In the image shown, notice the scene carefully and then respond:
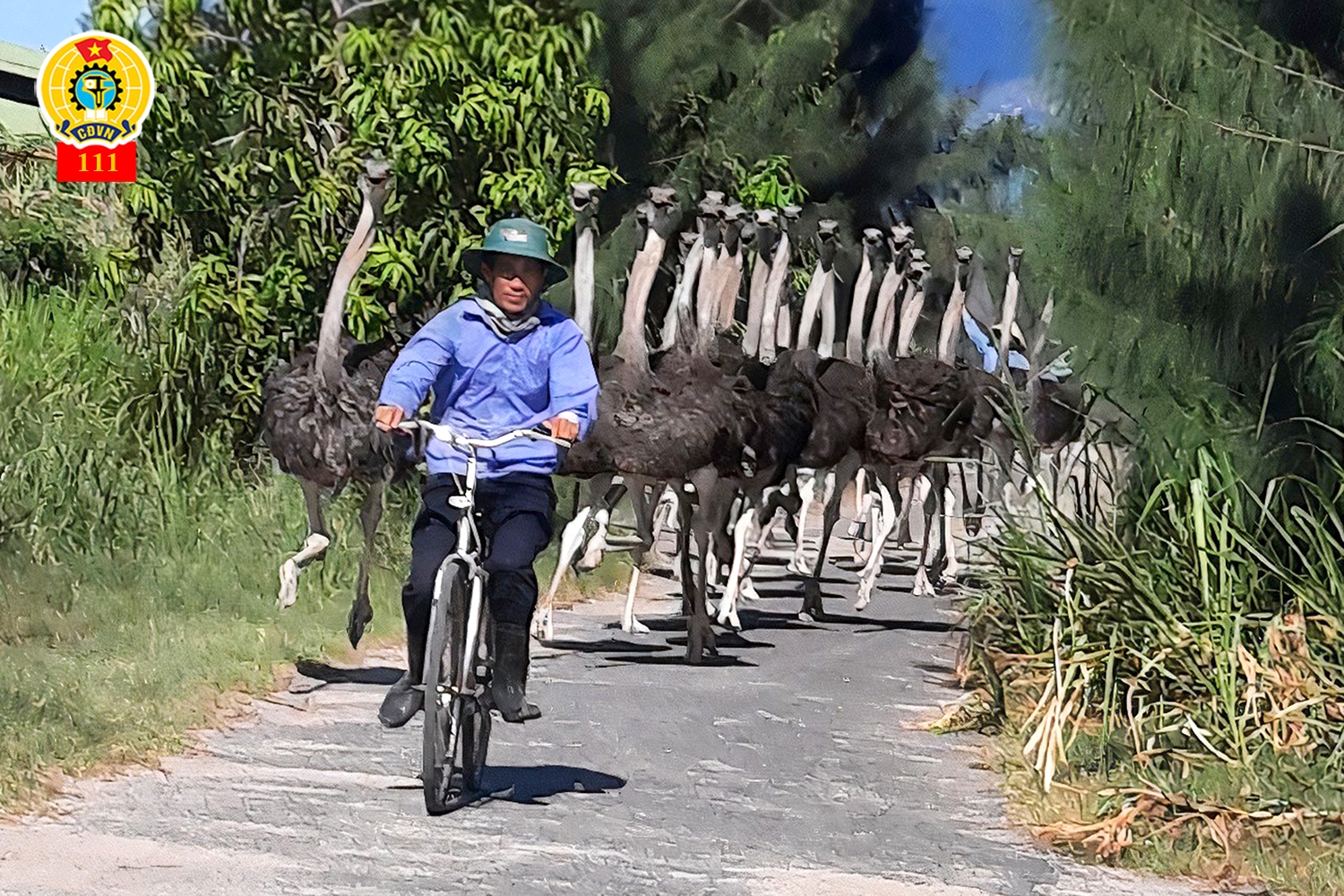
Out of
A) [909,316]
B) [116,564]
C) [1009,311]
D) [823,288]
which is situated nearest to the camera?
[116,564]

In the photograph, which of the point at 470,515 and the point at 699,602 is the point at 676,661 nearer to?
the point at 699,602

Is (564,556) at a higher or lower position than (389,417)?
lower

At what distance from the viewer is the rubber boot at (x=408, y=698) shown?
8.17 m

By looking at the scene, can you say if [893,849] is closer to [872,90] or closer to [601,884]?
[601,884]

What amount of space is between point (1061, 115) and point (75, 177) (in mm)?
10388

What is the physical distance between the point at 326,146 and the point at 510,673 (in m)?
9.28

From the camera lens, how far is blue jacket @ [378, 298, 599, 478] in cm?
857

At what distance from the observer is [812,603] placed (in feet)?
51.4

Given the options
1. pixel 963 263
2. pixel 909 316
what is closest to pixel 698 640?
pixel 909 316

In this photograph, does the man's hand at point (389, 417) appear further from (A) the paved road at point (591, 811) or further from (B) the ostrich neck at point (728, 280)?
(B) the ostrich neck at point (728, 280)

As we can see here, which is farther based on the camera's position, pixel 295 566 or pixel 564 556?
pixel 564 556

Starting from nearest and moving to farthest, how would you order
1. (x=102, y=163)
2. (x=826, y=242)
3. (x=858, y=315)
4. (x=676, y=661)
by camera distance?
1. (x=676, y=661)
2. (x=826, y=242)
3. (x=858, y=315)
4. (x=102, y=163)

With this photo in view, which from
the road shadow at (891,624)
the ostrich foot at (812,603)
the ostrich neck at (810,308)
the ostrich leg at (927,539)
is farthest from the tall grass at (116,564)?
the ostrich leg at (927,539)

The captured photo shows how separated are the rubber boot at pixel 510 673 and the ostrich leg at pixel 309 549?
11.3 ft
